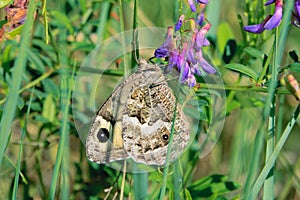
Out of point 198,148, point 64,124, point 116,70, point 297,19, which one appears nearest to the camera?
point 297,19

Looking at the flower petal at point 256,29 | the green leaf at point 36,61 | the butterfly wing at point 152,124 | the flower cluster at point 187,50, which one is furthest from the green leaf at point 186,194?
the green leaf at point 36,61

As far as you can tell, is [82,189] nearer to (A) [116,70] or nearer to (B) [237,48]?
(A) [116,70]

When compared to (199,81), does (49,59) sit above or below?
above

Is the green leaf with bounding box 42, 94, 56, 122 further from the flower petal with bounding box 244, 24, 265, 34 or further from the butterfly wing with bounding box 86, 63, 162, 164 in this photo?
the flower petal with bounding box 244, 24, 265, 34

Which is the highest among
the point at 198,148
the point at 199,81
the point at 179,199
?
the point at 199,81

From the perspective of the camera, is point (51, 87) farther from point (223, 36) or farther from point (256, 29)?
point (256, 29)

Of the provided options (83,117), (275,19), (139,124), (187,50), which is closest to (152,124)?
(139,124)

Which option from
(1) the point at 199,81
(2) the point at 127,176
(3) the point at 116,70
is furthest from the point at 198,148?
(1) the point at 199,81
